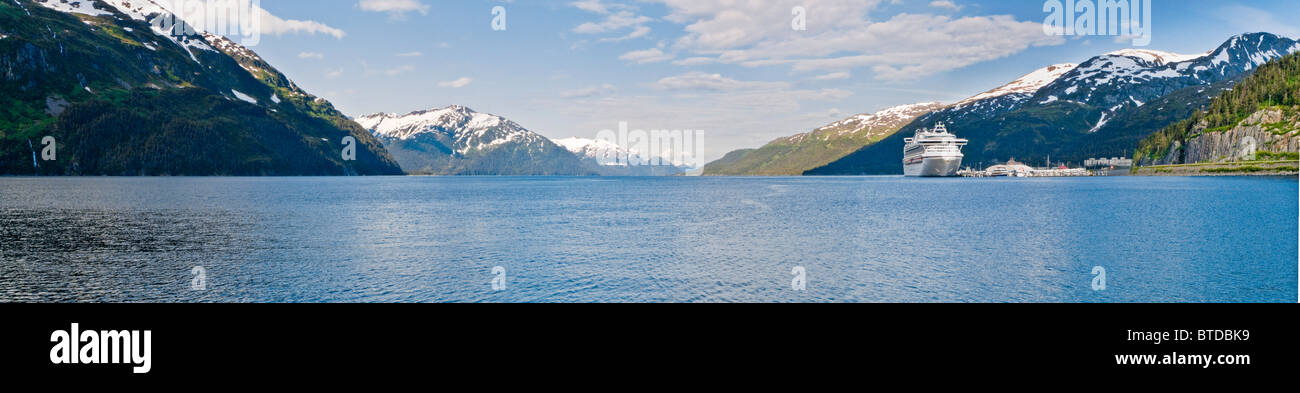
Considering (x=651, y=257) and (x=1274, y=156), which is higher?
(x=1274, y=156)

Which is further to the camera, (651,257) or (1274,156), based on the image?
(1274,156)

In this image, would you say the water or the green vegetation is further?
the green vegetation

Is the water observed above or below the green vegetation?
below

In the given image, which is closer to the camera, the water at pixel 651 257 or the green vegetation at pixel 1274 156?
the water at pixel 651 257

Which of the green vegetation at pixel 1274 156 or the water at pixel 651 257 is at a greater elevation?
the green vegetation at pixel 1274 156

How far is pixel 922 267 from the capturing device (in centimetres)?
3866
